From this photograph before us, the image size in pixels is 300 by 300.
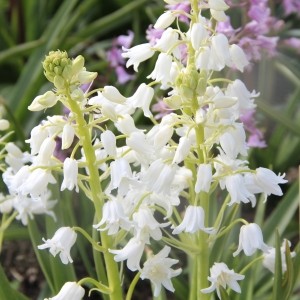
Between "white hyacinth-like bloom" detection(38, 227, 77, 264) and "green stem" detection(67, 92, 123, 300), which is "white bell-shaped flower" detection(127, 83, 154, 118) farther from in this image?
"white hyacinth-like bloom" detection(38, 227, 77, 264)

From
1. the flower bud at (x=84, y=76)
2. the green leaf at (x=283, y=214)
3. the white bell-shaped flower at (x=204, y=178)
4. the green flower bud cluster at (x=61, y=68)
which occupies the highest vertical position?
the green flower bud cluster at (x=61, y=68)

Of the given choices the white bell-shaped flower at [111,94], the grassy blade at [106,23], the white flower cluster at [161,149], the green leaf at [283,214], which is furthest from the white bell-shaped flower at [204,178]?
the grassy blade at [106,23]

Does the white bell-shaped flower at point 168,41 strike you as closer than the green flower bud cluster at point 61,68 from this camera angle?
No

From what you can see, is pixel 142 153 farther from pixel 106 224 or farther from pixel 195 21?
pixel 195 21

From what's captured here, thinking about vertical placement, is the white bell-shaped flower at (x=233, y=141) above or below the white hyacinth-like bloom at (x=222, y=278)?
above

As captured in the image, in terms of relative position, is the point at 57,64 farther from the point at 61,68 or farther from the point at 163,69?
the point at 163,69

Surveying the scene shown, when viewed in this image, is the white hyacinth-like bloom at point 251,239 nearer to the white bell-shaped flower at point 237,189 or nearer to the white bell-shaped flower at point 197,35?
the white bell-shaped flower at point 237,189

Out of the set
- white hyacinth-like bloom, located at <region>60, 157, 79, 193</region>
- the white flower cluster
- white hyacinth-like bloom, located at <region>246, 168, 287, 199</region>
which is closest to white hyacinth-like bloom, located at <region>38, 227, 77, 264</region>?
the white flower cluster
